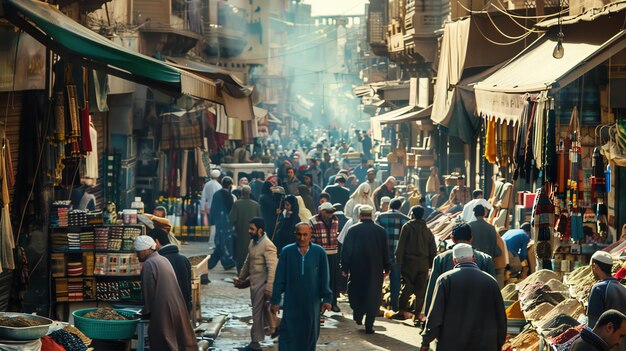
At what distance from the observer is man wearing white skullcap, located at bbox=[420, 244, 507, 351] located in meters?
9.73

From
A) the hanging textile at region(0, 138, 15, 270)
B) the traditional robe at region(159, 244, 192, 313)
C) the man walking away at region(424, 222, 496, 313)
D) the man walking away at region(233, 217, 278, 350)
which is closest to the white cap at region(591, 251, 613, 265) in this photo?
the man walking away at region(424, 222, 496, 313)

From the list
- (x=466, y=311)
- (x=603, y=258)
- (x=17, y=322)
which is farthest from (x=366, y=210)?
(x=17, y=322)

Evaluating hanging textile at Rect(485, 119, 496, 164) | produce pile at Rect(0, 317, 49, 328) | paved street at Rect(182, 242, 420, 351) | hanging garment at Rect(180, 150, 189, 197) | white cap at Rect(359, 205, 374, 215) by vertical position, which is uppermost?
hanging textile at Rect(485, 119, 496, 164)

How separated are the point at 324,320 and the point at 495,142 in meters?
3.57

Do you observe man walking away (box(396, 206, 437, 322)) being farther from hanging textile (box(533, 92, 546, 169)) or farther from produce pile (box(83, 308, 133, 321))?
produce pile (box(83, 308, 133, 321))

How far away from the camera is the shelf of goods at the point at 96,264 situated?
12.8 metres

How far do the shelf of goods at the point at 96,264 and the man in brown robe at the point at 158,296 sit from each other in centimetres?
156

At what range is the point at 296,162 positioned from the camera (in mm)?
34000

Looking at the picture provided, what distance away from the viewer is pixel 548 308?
1133 centimetres

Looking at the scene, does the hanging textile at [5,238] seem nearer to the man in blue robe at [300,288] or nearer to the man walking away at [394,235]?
the man in blue robe at [300,288]

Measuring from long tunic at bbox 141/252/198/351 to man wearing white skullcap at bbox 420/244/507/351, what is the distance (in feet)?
8.63

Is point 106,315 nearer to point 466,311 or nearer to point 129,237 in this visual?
point 129,237

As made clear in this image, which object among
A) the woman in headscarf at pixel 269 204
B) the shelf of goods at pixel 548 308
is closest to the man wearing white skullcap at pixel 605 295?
the shelf of goods at pixel 548 308

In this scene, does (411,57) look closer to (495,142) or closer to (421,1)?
(421,1)
